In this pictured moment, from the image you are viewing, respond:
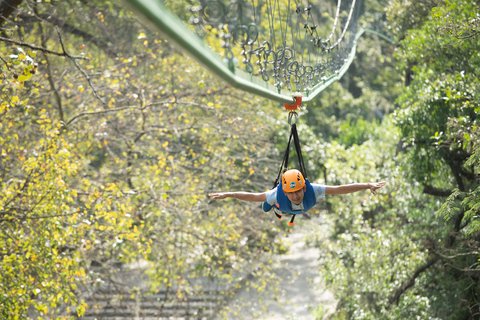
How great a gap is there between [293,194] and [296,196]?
31mm

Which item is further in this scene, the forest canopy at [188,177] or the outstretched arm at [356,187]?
the forest canopy at [188,177]

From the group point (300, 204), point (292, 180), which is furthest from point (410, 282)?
point (292, 180)

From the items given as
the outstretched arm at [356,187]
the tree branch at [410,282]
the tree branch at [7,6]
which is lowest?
the outstretched arm at [356,187]

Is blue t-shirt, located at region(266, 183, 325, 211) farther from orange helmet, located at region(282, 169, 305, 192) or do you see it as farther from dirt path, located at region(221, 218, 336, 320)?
dirt path, located at region(221, 218, 336, 320)

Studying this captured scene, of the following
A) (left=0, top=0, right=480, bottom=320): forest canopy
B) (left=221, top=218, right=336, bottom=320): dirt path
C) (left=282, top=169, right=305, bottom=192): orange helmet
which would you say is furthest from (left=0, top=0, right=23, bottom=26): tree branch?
(left=221, top=218, right=336, bottom=320): dirt path

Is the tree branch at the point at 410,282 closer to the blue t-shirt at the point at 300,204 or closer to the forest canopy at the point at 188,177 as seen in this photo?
the forest canopy at the point at 188,177

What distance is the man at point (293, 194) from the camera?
12.3ft

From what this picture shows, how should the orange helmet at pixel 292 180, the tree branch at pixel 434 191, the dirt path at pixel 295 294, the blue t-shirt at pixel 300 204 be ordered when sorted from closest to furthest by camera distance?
the orange helmet at pixel 292 180 → the blue t-shirt at pixel 300 204 → the tree branch at pixel 434 191 → the dirt path at pixel 295 294

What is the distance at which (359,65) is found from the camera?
107 feet

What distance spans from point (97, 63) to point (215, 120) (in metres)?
2.81

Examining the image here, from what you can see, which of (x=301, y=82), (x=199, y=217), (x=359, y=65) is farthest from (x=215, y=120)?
(x=359, y=65)

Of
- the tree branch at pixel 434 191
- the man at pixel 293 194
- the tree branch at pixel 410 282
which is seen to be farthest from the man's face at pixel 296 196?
the tree branch at pixel 410 282

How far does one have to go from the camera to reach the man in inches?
148

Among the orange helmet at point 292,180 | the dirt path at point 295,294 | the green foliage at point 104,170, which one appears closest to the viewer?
the orange helmet at point 292,180
